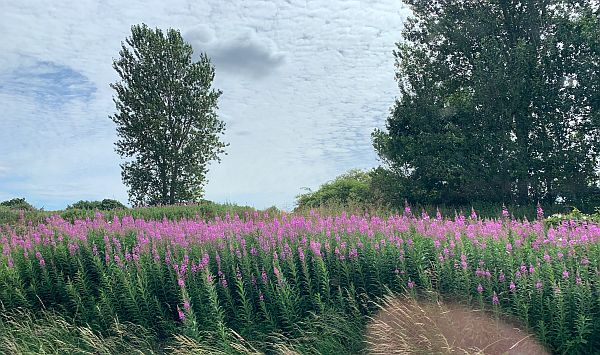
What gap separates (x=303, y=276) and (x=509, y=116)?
571 inches

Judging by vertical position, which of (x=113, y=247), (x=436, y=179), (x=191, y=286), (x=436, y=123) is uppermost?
(x=436, y=123)

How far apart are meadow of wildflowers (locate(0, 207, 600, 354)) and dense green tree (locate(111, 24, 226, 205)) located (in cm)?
1682

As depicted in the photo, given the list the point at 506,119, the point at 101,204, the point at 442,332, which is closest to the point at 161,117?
the point at 101,204

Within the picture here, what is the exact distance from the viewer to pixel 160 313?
6621mm

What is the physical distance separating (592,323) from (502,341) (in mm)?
924

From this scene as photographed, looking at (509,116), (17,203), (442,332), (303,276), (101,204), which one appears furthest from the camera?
(17,203)

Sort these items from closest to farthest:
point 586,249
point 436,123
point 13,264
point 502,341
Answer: point 502,341, point 586,249, point 13,264, point 436,123

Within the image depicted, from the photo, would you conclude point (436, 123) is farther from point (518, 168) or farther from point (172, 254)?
point (172, 254)

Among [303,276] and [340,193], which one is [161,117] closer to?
[340,193]

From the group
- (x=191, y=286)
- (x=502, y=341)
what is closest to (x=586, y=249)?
(x=502, y=341)

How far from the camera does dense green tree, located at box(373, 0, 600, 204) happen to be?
59.0ft

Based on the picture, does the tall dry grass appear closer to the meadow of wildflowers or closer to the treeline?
the meadow of wildflowers

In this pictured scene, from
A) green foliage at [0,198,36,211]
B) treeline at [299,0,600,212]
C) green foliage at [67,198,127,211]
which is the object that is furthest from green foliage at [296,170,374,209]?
green foliage at [0,198,36,211]

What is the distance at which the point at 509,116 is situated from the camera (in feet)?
60.8
